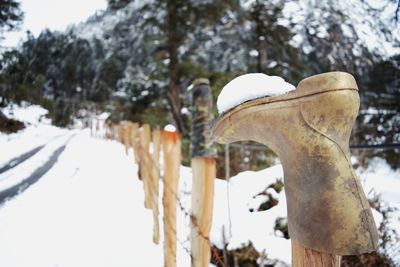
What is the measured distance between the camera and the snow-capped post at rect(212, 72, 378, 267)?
1.59ft

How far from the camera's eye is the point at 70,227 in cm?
153

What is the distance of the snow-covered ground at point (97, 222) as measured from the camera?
119 cm

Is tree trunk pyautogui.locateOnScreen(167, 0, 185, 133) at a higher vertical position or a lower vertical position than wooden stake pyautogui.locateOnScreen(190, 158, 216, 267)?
higher

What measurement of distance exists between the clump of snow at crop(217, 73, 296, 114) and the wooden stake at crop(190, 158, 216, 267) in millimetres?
636

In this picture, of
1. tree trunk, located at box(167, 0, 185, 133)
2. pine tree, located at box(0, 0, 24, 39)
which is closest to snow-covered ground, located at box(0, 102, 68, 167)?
pine tree, located at box(0, 0, 24, 39)

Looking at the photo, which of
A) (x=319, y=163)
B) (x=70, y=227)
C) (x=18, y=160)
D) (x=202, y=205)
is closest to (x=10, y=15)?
(x=18, y=160)

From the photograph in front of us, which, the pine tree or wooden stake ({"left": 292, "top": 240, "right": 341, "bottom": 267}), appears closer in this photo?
wooden stake ({"left": 292, "top": 240, "right": 341, "bottom": 267})

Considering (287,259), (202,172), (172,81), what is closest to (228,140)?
(202,172)

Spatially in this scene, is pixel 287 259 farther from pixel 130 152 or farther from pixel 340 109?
pixel 130 152

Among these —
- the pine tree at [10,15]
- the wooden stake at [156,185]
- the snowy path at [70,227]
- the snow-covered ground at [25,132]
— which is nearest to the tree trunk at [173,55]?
the wooden stake at [156,185]

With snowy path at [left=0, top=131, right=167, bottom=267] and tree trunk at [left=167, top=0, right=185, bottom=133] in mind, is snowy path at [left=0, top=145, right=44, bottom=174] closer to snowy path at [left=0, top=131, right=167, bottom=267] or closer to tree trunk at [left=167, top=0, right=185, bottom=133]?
snowy path at [left=0, top=131, right=167, bottom=267]

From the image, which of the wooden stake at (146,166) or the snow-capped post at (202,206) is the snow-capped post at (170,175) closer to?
the snow-capped post at (202,206)

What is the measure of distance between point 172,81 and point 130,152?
3.25 meters

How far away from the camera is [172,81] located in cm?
961
